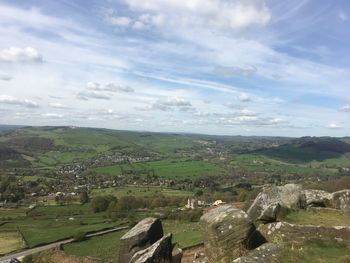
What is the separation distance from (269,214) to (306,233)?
3354 millimetres

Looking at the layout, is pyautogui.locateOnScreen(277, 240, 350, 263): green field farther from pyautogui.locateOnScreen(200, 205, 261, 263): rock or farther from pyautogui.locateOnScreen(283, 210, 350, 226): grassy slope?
pyautogui.locateOnScreen(283, 210, 350, 226): grassy slope

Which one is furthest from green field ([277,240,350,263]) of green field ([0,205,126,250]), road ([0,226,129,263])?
green field ([0,205,126,250])

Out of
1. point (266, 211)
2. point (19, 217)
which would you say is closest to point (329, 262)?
point (266, 211)

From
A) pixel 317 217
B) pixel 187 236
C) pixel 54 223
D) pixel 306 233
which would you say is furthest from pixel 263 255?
pixel 54 223

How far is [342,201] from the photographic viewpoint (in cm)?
2569

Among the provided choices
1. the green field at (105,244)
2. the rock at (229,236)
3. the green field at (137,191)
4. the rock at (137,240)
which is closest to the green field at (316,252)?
the rock at (229,236)

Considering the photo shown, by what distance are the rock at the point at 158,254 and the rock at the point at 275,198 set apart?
571 cm

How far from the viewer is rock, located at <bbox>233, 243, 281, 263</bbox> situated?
1522 centimetres

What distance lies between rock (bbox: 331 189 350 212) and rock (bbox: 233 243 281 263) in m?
10.3

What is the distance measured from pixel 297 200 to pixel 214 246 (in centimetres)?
1021

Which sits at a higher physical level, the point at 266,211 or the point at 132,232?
the point at 266,211

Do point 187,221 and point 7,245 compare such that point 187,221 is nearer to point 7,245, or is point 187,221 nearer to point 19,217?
point 7,245

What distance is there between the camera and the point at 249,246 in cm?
1777

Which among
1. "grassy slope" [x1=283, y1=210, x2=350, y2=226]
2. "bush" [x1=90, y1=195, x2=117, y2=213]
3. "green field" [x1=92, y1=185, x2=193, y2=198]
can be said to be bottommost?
"green field" [x1=92, y1=185, x2=193, y2=198]
